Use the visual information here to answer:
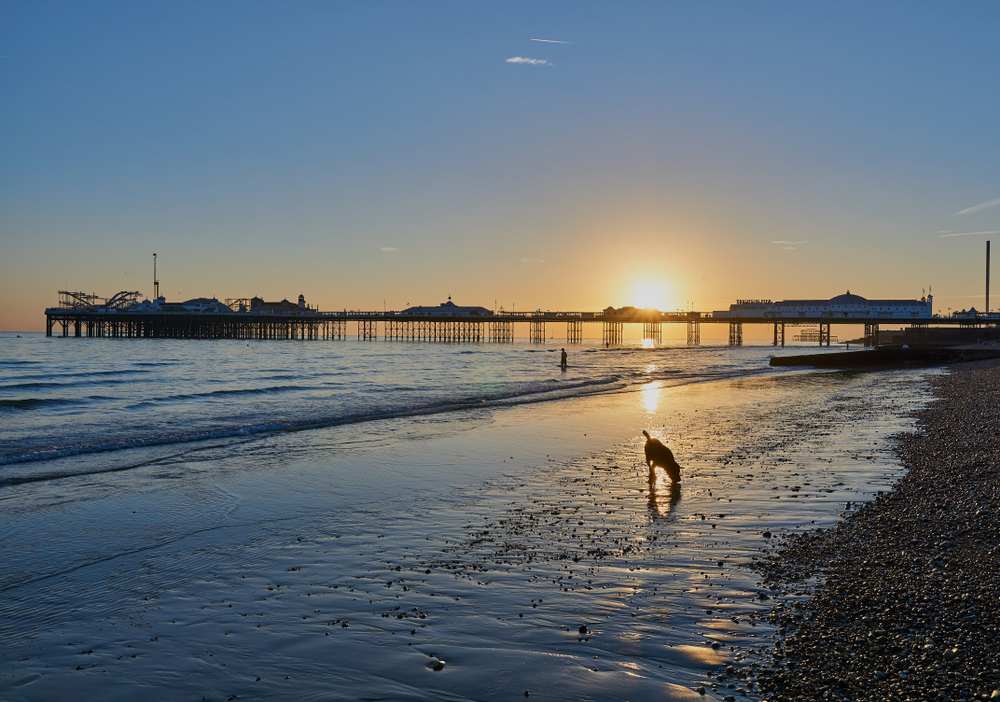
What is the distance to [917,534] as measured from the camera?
8.38m

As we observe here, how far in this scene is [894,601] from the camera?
627 cm

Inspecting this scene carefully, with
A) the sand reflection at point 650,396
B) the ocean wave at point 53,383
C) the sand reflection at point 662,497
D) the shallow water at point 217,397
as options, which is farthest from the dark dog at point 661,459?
the ocean wave at point 53,383

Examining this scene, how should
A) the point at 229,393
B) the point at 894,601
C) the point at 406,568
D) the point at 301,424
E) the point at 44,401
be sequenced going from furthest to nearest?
the point at 229,393
the point at 44,401
the point at 301,424
the point at 406,568
the point at 894,601

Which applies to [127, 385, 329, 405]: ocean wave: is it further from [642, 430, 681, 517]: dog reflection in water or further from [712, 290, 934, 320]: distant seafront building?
[712, 290, 934, 320]: distant seafront building

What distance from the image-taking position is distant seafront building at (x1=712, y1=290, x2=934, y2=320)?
14312 centimetres

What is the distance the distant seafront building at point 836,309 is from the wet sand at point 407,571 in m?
134

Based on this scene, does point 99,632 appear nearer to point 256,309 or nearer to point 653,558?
point 653,558

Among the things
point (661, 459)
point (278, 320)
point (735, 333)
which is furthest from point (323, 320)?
point (661, 459)

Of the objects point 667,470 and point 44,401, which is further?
point 44,401

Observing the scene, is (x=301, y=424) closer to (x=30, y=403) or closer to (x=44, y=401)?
(x=30, y=403)

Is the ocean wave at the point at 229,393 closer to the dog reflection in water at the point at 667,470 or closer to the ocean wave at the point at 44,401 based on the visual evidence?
the ocean wave at the point at 44,401

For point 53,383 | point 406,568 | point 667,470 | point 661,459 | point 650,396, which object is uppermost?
point 661,459

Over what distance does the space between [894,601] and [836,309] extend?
159 m

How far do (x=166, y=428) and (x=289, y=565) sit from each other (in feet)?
50.6
